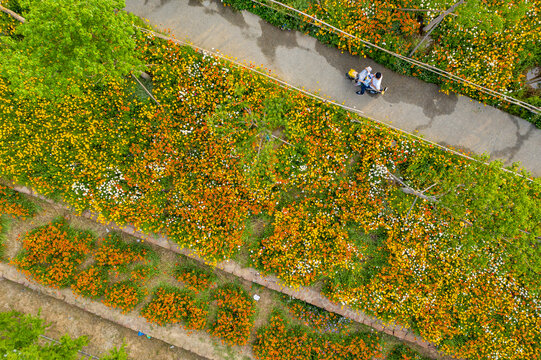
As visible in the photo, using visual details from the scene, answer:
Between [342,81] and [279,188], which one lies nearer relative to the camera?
[279,188]

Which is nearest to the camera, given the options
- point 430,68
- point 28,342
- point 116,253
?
point 28,342

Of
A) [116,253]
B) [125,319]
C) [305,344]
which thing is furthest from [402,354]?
[116,253]

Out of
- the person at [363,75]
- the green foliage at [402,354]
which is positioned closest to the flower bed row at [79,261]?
the green foliage at [402,354]

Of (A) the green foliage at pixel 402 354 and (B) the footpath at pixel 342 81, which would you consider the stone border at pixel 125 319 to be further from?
(B) the footpath at pixel 342 81

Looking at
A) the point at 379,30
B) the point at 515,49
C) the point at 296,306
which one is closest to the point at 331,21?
the point at 379,30

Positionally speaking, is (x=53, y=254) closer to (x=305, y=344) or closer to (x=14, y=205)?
(x=14, y=205)

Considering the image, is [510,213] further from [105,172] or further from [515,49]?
[105,172]

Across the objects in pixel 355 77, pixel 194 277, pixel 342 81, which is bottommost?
pixel 194 277
